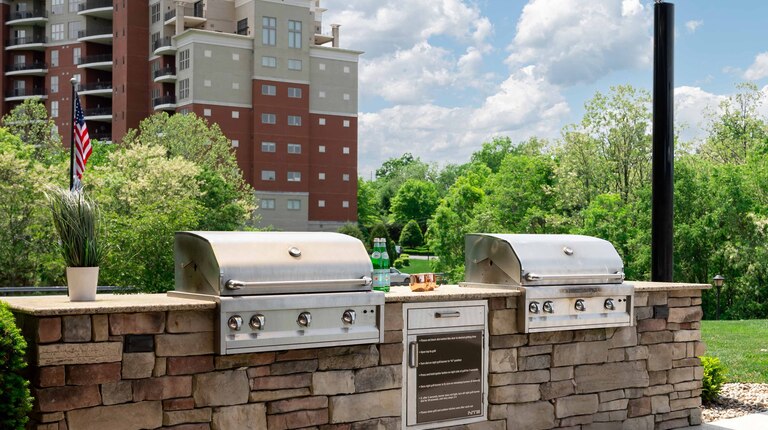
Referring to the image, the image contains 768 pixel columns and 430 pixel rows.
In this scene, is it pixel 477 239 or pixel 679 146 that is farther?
pixel 679 146

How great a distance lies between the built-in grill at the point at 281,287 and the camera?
4973mm

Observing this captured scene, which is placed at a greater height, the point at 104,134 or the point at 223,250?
the point at 104,134

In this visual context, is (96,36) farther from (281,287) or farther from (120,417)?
(120,417)

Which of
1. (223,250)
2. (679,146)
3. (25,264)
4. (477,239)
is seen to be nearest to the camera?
(223,250)

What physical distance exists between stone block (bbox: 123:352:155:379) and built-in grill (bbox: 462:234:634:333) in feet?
8.73

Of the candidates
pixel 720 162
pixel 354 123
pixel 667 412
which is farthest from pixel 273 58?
pixel 667 412

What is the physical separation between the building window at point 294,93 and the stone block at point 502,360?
61216mm

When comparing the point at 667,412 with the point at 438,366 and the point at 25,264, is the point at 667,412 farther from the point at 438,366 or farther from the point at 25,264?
the point at 25,264

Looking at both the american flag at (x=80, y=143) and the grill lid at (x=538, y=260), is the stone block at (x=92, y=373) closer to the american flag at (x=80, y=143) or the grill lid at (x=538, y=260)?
the grill lid at (x=538, y=260)

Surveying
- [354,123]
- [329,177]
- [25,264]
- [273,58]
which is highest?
[273,58]

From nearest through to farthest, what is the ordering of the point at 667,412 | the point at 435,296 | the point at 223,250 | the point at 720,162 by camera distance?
the point at 223,250 < the point at 435,296 < the point at 667,412 < the point at 720,162

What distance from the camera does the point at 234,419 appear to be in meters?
5.10

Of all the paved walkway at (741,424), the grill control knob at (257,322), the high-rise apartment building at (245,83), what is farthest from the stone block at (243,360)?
the high-rise apartment building at (245,83)

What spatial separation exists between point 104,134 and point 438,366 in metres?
69.0
